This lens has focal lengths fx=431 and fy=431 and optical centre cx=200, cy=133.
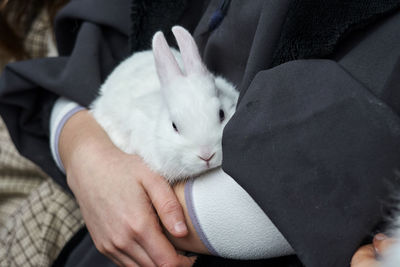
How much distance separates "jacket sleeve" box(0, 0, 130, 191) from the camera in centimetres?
96

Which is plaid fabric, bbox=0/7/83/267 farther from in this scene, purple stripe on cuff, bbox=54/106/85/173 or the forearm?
the forearm

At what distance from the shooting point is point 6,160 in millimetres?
1207

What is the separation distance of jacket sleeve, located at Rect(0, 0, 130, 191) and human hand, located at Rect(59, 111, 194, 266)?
0.49 feet

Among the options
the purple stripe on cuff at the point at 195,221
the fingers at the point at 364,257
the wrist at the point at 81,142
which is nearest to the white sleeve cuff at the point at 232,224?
the purple stripe on cuff at the point at 195,221

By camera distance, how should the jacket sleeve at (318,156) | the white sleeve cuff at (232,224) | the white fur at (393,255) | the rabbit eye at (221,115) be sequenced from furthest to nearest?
the rabbit eye at (221,115) < the white sleeve cuff at (232,224) < the jacket sleeve at (318,156) < the white fur at (393,255)

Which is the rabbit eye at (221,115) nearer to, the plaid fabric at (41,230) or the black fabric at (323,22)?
the black fabric at (323,22)

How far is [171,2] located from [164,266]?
522mm

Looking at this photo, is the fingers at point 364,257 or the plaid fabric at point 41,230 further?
the plaid fabric at point 41,230

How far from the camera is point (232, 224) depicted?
24.9 inches

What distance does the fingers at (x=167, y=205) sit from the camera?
66cm

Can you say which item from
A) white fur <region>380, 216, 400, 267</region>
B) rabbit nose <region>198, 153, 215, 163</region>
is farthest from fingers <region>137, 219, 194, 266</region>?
white fur <region>380, 216, 400, 267</region>

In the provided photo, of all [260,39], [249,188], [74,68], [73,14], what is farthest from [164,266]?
[73,14]

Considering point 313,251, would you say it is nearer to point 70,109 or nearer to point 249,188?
point 249,188

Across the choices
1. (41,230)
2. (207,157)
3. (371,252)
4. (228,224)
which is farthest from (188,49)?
(41,230)
